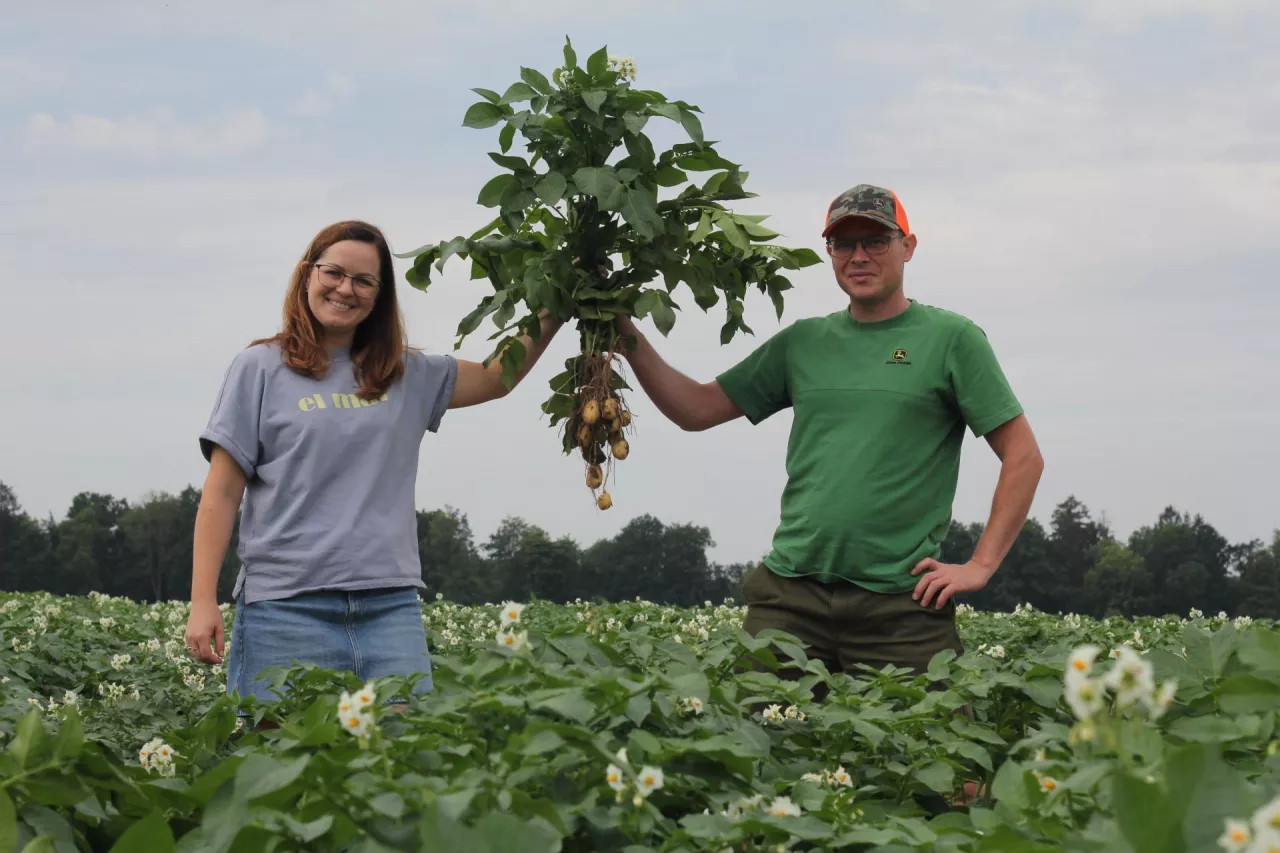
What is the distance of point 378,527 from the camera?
4539 mm

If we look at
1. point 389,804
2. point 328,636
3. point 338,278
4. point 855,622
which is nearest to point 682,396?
point 855,622

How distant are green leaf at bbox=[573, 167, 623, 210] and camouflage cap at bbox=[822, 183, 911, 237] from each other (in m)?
0.92

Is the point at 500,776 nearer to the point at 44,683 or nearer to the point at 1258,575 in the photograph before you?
the point at 44,683

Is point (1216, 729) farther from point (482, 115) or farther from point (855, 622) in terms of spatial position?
point (482, 115)

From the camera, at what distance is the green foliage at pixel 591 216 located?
16.1ft

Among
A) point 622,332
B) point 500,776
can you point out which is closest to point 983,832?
point 500,776

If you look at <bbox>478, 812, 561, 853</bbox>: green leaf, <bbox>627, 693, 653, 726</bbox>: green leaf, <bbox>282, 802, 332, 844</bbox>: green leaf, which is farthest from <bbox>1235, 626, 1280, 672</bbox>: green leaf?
<bbox>282, 802, 332, 844</bbox>: green leaf

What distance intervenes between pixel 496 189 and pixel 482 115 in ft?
0.94

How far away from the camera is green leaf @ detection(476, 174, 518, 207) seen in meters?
5.03

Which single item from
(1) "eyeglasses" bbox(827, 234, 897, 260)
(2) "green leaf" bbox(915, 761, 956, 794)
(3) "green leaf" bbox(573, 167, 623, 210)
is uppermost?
(3) "green leaf" bbox(573, 167, 623, 210)

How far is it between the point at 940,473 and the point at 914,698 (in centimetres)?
150

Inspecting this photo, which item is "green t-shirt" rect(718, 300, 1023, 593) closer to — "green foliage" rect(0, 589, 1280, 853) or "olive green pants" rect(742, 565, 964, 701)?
"olive green pants" rect(742, 565, 964, 701)

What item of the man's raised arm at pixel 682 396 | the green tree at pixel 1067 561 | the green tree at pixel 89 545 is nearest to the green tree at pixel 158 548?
the green tree at pixel 89 545

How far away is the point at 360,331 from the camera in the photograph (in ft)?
15.9
